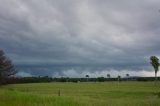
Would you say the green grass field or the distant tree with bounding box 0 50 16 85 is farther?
the distant tree with bounding box 0 50 16 85

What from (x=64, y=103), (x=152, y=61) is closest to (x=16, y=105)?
(x=64, y=103)

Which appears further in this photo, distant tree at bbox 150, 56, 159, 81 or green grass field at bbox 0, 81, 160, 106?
distant tree at bbox 150, 56, 159, 81

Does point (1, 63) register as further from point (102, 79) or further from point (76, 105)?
point (102, 79)

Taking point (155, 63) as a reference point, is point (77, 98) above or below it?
below

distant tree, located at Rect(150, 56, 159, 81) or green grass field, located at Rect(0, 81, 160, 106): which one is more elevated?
distant tree, located at Rect(150, 56, 159, 81)

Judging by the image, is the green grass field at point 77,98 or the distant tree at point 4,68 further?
the distant tree at point 4,68

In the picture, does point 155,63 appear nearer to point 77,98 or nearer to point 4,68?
point 4,68

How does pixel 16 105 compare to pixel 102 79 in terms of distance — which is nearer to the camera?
pixel 16 105

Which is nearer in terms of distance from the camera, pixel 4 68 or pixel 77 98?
pixel 77 98

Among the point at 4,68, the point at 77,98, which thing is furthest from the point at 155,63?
the point at 77,98

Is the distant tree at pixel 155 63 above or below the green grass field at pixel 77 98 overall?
above

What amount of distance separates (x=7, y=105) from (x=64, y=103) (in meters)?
4.00

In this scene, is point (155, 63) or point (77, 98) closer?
point (77, 98)

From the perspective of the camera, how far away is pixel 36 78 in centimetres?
19262
